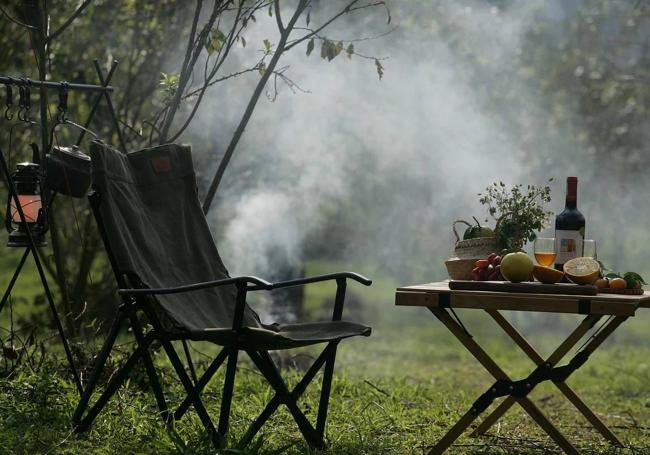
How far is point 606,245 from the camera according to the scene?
33.1ft

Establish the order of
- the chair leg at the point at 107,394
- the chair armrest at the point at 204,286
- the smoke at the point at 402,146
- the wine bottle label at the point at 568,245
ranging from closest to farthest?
the chair armrest at the point at 204,286
the chair leg at the point at 107,394
the wine bottle label at the point at 568,245
the smoke at the point at 402,146

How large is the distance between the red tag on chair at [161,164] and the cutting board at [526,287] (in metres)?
1.20

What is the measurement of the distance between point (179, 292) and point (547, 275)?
1.16m

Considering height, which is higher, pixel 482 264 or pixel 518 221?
pixel 518 221

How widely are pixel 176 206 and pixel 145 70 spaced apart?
2.46 m

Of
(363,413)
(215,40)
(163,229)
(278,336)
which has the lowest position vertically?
(363,413)

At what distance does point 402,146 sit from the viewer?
9.48 metres

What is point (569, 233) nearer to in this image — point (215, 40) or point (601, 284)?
point (601, 284)

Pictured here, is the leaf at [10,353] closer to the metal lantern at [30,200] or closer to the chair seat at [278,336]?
the metal lantern at [30,200]

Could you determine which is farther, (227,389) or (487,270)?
(487,270)

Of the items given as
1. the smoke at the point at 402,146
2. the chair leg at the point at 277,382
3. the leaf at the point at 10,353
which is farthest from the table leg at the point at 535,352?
the smoke at the point at 402,146

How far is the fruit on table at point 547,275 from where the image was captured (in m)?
3.14

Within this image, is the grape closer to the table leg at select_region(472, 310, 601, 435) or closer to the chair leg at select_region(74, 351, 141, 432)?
the table leg at select_region(472, 310, 601, 435)

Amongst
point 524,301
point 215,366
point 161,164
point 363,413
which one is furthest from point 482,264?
point 161,164
